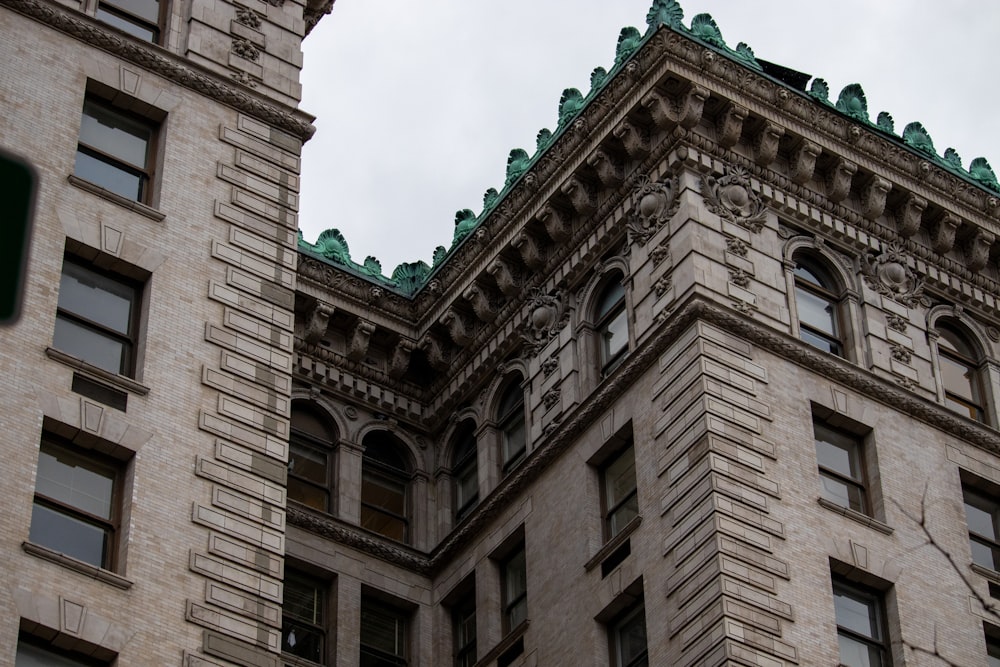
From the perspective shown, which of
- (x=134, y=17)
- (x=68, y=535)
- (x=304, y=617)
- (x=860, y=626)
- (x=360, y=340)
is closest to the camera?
(x=68, y=535)

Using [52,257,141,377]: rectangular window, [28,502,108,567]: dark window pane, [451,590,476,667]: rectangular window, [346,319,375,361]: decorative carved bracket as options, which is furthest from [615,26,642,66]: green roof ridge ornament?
[28,502,108,567]: dark window pane

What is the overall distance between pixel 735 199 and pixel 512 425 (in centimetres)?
690

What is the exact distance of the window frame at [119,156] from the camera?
25.8m

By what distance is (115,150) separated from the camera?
26.4 metres

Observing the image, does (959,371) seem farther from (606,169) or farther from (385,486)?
(385,486)

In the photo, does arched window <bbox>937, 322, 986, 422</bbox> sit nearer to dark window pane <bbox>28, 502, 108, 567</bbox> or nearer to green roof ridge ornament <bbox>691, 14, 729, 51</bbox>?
green roof ridge ornament <bbox>691, 14, 729, 51</bbox>

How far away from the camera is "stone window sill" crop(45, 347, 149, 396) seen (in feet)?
73.5

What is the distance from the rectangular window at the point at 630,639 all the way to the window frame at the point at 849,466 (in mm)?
3870

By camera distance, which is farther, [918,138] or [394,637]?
[918,138]

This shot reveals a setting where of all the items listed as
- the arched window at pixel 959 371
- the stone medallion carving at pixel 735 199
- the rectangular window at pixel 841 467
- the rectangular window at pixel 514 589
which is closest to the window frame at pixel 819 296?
the stone medallion carving at pixel 735 199

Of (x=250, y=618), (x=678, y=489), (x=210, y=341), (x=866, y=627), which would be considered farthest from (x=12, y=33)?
(x=866, y=627)

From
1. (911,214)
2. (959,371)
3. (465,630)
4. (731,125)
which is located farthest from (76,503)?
(911,214)

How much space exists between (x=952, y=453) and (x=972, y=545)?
1.80 meters

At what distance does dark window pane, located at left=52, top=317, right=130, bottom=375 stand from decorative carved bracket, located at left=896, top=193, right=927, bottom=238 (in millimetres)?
17542
